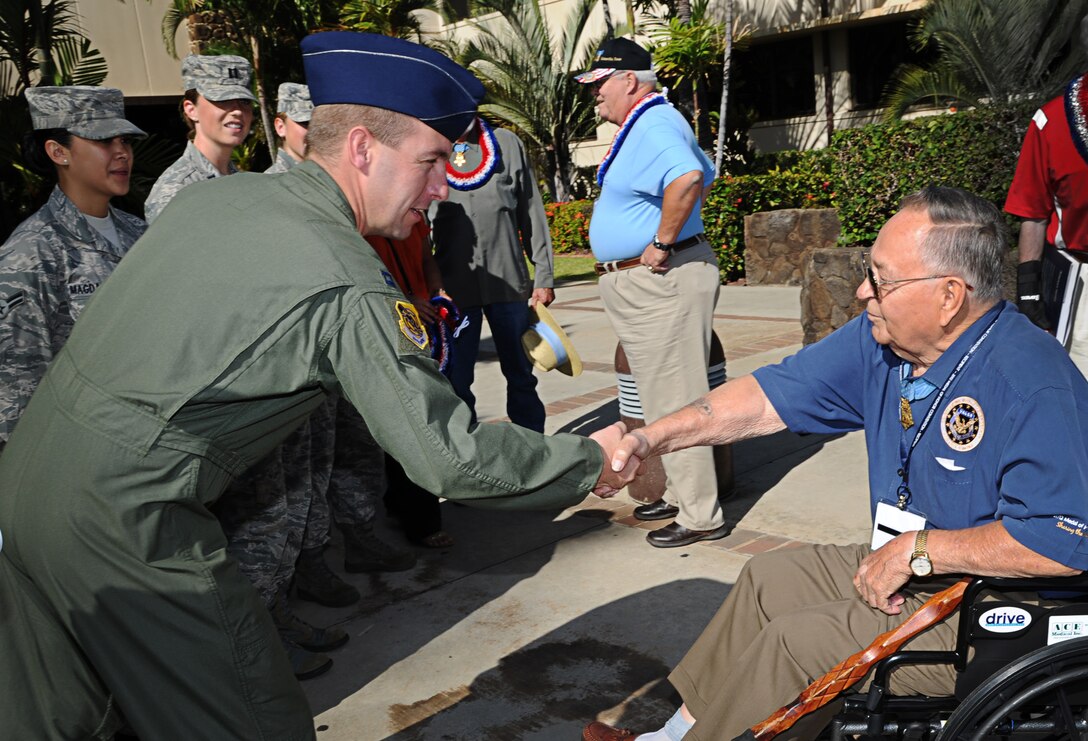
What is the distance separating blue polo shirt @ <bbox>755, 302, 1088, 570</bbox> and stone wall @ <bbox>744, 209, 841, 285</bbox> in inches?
361

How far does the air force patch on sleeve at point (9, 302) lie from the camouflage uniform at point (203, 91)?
0.72 m

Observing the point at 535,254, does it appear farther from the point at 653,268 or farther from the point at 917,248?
the point at 917,248

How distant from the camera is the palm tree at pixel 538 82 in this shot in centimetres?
2023

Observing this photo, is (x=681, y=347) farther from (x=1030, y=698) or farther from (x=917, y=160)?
(x=917, y=160)

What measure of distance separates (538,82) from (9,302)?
1820 cm

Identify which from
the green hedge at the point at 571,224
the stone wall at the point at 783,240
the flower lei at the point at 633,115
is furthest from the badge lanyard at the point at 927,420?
the green hedge at the point at 571,224

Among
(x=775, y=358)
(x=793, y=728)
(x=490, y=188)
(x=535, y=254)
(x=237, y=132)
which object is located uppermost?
A: (x=237, y=132)

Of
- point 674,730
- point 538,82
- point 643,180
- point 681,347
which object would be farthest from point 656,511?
point 538,82

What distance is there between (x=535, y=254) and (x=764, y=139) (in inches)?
593

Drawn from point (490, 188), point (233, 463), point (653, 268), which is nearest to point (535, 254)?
point (490, 188)

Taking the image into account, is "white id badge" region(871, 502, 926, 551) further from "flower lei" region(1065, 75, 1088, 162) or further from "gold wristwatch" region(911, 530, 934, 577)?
"flower lei" region(1065, 75, 1088, 162)

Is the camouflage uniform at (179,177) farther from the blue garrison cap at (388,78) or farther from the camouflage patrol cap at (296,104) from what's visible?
the blue garrison cap at (388,78)

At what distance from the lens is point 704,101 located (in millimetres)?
17078

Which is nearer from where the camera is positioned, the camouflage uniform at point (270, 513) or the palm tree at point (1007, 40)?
the camouflage uniform at point (270, 513)
